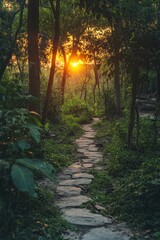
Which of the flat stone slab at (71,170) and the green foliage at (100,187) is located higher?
the flat stone slab at (71,170)

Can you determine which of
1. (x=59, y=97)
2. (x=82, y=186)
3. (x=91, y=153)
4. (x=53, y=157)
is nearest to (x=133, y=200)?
(x=82, y=186)

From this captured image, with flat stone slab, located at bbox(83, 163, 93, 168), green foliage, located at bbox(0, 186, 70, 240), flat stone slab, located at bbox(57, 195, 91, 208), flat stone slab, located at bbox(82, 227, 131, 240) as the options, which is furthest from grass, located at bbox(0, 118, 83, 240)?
flat stone slab, located at bbox(83, 163, 93, 168)

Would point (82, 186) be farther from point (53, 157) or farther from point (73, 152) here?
point (73, 152)

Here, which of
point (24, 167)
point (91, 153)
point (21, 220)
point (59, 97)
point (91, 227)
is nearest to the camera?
point (24, 167)

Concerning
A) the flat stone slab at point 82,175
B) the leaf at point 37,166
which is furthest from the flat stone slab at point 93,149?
the leaf at point 37,166

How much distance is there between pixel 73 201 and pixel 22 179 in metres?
2.60

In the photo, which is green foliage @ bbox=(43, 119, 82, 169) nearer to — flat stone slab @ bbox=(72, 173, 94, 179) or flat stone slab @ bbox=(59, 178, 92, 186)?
flat stone slab @ bbox=(72, 173, 94, 179)

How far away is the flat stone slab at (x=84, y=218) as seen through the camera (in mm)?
4414

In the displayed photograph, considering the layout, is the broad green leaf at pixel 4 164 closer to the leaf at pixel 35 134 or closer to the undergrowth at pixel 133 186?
the leaf at pixel 35 134

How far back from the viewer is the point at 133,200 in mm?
4891

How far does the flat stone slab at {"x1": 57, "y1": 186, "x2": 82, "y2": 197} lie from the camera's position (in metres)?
5.59

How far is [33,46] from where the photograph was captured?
7961mm

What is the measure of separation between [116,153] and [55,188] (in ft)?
7.76

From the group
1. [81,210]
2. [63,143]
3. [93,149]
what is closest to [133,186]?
[81,210]
